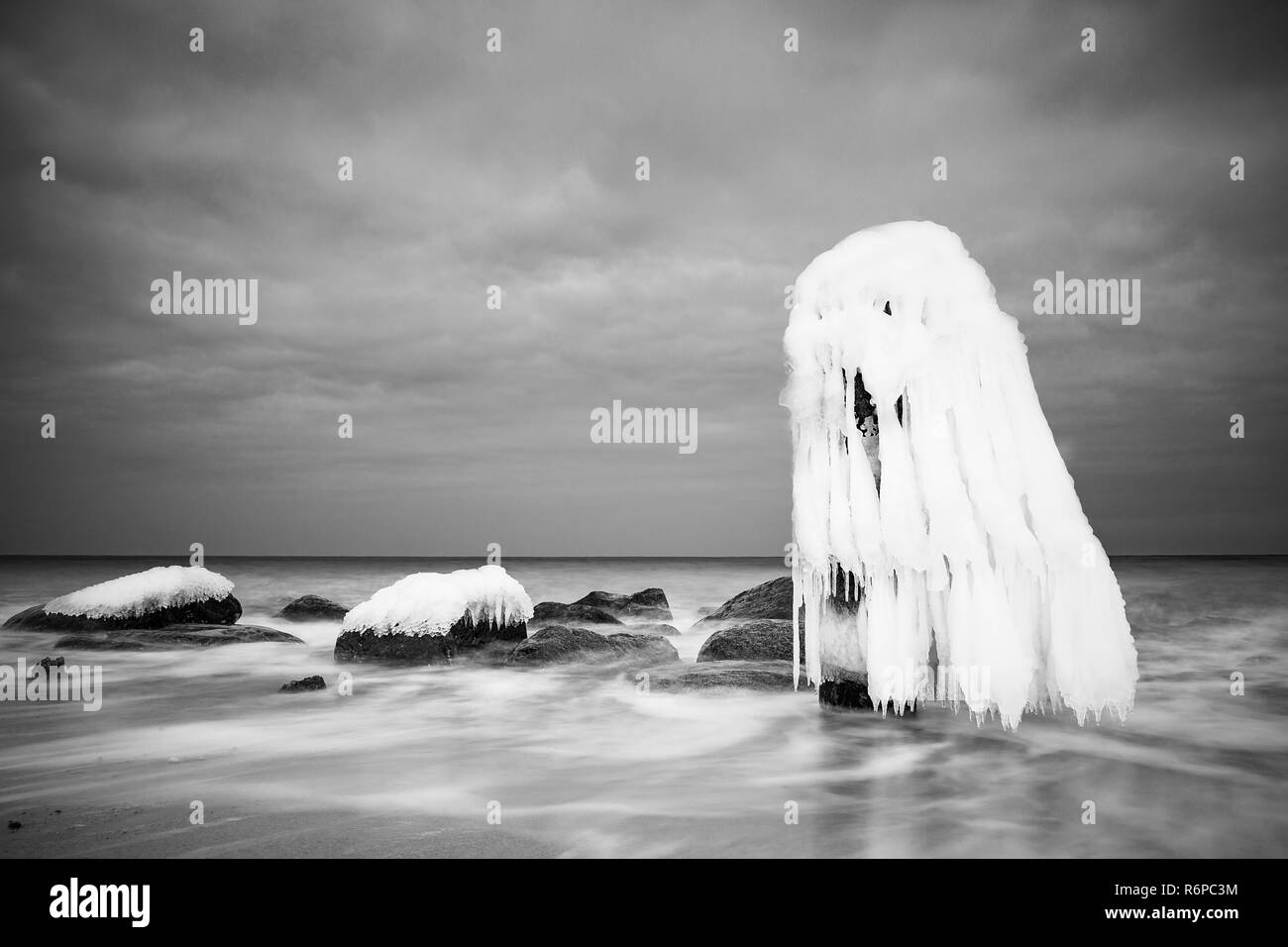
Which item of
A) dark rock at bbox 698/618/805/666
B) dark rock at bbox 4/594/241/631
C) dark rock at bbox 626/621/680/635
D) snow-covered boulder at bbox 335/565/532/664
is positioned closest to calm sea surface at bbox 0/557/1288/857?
snow-covered boulder at bbox 335/565/532/664

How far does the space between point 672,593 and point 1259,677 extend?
107 feet

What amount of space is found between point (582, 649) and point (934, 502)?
26.4ft

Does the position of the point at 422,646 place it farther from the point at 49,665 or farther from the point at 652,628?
the point at 652,628

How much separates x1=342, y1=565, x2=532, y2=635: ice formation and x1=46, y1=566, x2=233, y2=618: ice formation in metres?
6.24

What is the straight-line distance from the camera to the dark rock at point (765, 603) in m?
15.7

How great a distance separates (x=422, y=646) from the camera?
13602mm

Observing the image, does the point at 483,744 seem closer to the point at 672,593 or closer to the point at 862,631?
the point at 862,631

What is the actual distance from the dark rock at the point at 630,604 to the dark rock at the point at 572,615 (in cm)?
105

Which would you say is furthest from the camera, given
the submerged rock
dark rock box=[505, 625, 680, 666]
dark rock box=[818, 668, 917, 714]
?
the submerged rock

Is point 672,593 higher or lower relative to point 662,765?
lower

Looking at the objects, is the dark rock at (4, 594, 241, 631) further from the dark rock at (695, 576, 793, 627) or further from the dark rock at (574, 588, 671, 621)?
the dark rock at (695, 576, 793, 627)

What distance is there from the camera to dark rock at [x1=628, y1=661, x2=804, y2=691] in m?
10.6
